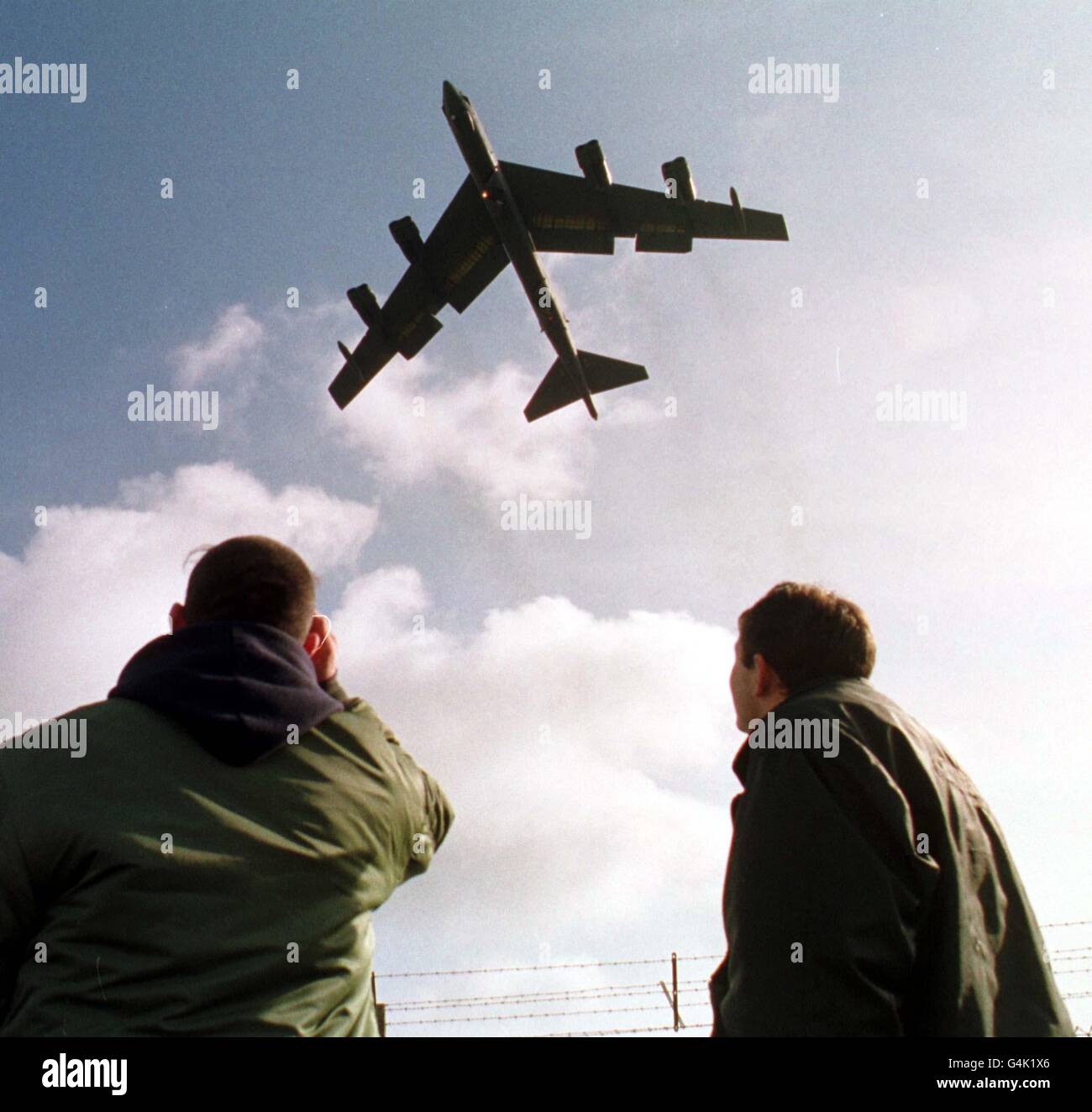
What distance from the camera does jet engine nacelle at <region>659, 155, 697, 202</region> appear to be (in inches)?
554

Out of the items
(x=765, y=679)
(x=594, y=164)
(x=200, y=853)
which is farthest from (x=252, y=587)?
(x=594, y=164)

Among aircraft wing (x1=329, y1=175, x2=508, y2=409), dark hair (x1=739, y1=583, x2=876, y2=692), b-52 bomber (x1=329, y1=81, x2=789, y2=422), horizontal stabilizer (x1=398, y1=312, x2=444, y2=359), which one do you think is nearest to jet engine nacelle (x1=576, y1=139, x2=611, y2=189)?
b-52 bomber (x1=329, y1=81, x2=789, y2=422)

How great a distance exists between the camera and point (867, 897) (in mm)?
1949

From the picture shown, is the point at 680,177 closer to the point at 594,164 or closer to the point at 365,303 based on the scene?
the point at 594,164

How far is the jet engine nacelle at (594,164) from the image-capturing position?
1401 cm

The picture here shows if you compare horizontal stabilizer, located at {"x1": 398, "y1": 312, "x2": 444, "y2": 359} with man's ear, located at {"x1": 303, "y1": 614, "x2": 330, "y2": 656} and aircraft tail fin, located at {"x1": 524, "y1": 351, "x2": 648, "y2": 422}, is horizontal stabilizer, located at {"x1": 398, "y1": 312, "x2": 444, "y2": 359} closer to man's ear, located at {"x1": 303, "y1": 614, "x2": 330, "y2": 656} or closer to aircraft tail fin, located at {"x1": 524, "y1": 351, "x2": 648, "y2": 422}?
aircraft tail fin, located at {"x1": 524, "y1": 351, "x2": 648, "y2": 422}

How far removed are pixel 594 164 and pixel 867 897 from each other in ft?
46.3

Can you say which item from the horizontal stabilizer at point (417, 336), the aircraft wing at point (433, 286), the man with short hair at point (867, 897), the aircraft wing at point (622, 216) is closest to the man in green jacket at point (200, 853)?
the man with short hair at point (867, 897)
